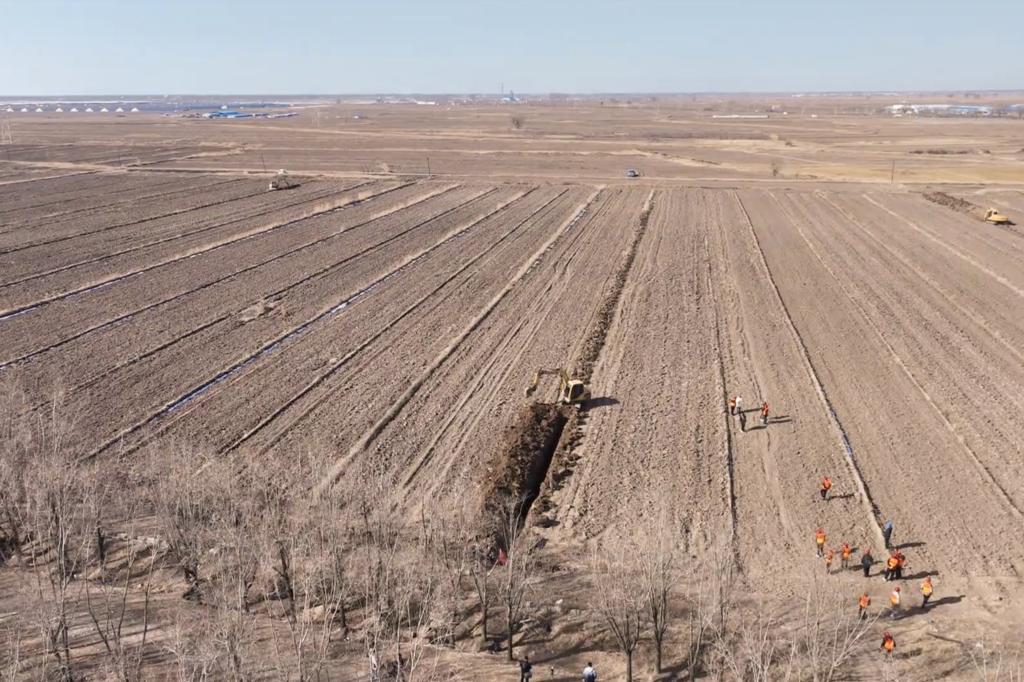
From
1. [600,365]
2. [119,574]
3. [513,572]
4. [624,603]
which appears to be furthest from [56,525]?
[600,365]

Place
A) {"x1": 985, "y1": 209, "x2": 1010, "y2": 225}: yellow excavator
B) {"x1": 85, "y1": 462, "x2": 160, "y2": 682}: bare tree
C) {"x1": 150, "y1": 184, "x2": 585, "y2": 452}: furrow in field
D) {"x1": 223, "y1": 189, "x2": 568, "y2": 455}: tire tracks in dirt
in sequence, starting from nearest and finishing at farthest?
{"x1": 85, "y1": 462, "x2": 160, "y2": 682}: bare tree → {"x1": 223, "y1": 189, "x2": 568, "y2": 455}: tire tracks in dirt → {"x1": 150, "y1": 184, "x2": 585, "y2": 452}: furrow in field → {"x1": 985, "y1": 209, "x2": 1010, "y2": 225}: yellow excavator

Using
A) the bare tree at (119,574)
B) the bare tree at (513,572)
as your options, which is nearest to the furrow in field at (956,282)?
the bare tree at (513,572)

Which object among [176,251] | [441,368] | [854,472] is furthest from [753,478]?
[176,251]

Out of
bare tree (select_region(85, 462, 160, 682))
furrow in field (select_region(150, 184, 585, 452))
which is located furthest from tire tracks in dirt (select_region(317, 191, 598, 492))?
bare tree (select_region(85, 462, 160, 682))

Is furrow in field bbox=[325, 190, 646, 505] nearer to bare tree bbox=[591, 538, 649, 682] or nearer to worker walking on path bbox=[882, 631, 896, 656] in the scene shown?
bare tree bbox=[591, 538, 649, 682]

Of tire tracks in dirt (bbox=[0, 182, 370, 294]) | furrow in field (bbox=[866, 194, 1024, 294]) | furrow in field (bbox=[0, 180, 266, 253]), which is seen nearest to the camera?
tire tracks in dirt (bbox=[0, 182, 370, 294])

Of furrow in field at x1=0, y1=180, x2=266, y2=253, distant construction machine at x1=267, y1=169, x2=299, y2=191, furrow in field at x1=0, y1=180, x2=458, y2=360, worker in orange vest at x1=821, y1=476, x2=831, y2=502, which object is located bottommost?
worker in orange vest at x1=821, y1=476, x2=831, y2=502

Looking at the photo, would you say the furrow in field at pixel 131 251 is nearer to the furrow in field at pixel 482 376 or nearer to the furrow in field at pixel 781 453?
the furrow in field at pixel 482 376
